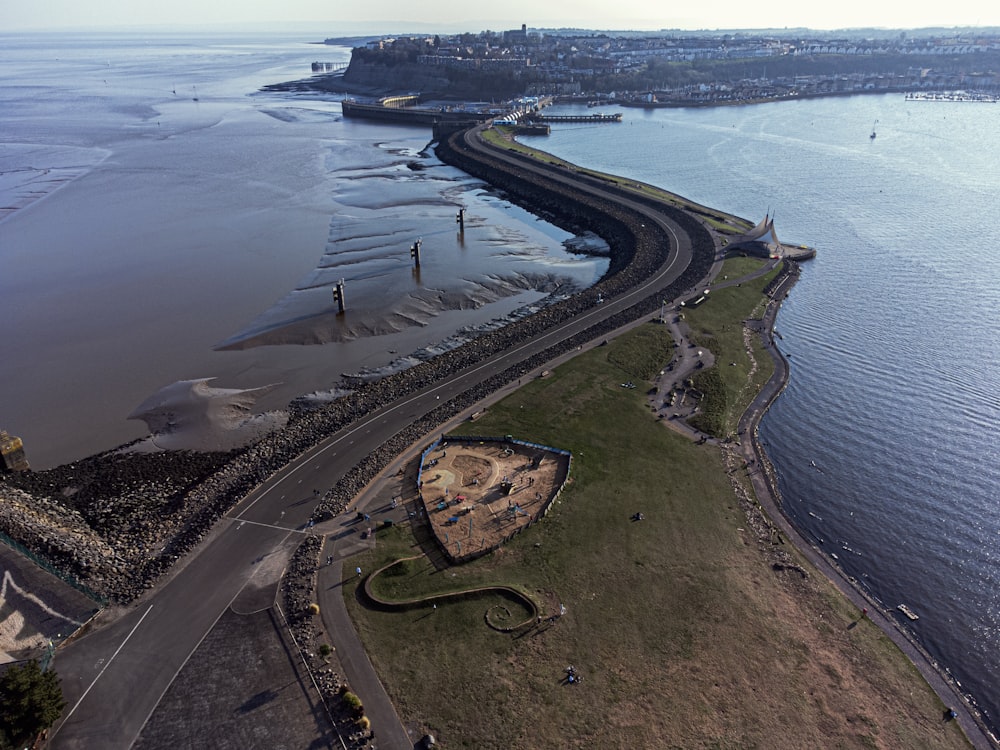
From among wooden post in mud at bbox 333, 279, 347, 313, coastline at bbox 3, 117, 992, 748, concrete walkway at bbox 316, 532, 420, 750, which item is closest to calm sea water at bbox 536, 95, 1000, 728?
coastline at bbox 3, 117, 992, 748

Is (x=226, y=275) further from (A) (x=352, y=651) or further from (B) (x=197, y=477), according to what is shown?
(A) (x=352, y=651)

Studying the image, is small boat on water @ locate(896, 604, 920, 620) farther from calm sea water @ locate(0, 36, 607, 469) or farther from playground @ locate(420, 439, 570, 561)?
calm sea water @ locate(0, 36, 607, 469)

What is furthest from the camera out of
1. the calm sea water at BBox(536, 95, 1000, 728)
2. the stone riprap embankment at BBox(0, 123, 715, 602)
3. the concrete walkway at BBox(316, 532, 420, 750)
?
the calm sea water at BBox(536, 95, 1000, 728)

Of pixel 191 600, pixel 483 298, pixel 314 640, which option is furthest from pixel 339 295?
pixel 314 640

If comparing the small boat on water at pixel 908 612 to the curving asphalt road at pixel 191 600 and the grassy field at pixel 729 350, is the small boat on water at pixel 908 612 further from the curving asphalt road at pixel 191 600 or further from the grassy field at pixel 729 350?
the curving asphalt road at pixel 191 600

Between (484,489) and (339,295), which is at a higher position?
(339,295)
